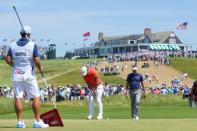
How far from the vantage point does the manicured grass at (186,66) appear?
A: 94269 millimetres

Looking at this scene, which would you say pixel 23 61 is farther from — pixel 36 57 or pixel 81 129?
pixel 81 129

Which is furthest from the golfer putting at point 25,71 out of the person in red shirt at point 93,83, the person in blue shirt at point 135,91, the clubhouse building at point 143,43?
the clubhouse building at point 143,43

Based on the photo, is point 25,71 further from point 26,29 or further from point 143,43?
point 143,43

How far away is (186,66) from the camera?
3962 inches

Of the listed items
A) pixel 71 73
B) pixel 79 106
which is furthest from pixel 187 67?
pixel 79 106

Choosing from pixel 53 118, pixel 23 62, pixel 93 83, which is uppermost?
pixel 23 62

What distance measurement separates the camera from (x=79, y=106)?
43.9 metres

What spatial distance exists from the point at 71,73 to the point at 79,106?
2272 inches

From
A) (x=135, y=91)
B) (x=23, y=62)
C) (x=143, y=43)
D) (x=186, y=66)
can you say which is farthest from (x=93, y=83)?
(x=143, y=43)

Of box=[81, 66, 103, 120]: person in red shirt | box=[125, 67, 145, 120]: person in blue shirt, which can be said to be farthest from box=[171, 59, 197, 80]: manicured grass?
box=[81, 66, 103, 120]: person in red shirt

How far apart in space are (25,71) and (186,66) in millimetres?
87910

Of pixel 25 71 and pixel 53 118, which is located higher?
pixel 25 71

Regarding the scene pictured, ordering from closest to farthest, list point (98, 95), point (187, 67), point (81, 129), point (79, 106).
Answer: point (81, 129), point (98, 95), point (79, 106), point (187, 67)

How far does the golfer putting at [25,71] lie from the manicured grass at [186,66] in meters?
77.2
